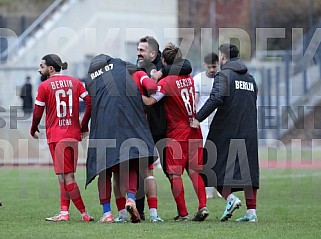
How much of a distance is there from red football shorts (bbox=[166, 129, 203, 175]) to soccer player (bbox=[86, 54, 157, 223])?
0.51 m

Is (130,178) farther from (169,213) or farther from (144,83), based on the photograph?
(169,213)

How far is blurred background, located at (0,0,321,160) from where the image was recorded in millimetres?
31234

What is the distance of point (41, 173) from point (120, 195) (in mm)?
9724

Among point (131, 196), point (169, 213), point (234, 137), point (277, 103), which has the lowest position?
point (169, 213)

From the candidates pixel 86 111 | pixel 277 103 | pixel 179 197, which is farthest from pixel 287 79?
pixel 86 111

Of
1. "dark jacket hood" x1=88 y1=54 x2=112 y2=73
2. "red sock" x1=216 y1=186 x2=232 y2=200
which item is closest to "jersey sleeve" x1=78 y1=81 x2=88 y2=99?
Answer: "dark jacket hood" x1=88 y1=54 x2=112 y2=73

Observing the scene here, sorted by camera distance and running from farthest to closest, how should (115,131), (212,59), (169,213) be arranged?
(212,59) → (169,213) → (115,131)

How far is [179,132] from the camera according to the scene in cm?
1206

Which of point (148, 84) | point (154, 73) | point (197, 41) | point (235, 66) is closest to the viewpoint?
point (148, 84)

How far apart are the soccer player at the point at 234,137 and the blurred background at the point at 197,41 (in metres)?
13.3

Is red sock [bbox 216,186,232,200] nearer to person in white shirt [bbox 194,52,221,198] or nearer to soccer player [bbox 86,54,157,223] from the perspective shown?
soccer player [bbox 86,54,157,223]

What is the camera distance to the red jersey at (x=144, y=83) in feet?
37.9

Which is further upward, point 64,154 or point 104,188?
point 64,154

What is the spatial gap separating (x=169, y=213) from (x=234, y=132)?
1.72 m
